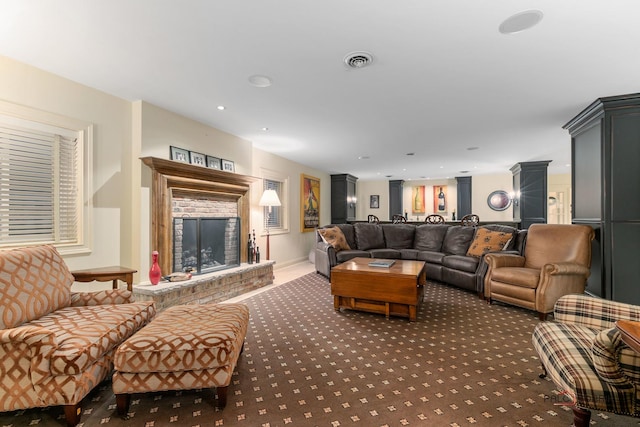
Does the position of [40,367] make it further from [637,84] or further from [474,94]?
[637,84]

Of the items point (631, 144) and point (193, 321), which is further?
point (631, 144)

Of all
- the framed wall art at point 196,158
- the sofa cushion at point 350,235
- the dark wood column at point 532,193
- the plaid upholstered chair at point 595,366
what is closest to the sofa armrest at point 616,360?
the plaid upholstered chair at point 595,366

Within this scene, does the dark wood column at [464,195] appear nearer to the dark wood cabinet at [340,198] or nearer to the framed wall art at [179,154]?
the dark wood cabinet at [340,198]

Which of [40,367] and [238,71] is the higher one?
[238,71]

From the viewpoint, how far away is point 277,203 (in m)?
5.26

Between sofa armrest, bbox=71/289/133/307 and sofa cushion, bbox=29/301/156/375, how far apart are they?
0.09 meters

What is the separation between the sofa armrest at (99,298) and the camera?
7.34 feet

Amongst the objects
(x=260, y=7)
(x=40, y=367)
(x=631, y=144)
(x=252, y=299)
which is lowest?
(x=252, y=299)

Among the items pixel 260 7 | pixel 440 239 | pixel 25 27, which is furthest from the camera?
pixel 440 239

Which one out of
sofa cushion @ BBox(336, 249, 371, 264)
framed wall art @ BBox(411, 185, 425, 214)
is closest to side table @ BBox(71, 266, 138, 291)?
sofa cushion @ BBox(336, 249, 371, 264)

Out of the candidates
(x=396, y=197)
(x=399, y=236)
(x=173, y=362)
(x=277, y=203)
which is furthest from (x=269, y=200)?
(x=396, y=197)

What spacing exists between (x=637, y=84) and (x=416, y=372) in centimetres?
365

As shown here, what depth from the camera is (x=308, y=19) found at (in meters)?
1.99

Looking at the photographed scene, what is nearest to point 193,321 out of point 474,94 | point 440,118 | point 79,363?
point 79,363
